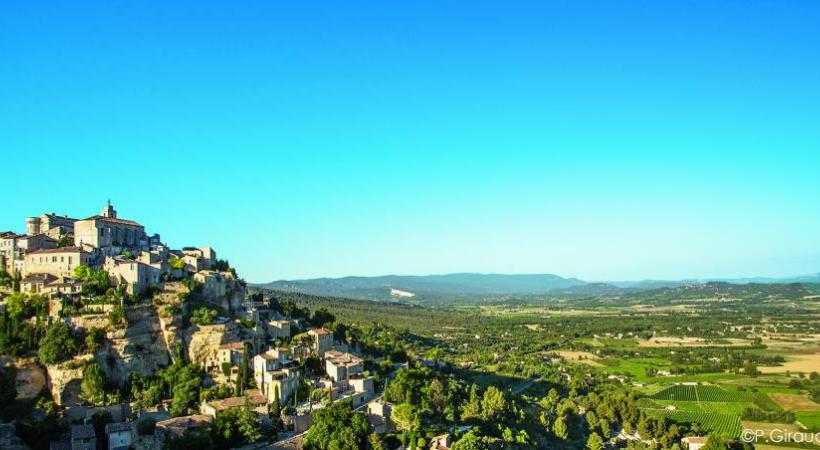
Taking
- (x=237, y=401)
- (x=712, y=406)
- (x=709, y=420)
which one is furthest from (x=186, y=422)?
(x=712, y=406)

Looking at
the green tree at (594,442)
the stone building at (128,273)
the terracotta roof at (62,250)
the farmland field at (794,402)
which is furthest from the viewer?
the farmland field at (794,402)

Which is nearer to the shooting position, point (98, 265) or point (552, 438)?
point (98, 265)

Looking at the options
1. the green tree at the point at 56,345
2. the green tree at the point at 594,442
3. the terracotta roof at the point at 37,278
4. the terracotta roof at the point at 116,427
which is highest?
the terracotta roof at the point at 37,278

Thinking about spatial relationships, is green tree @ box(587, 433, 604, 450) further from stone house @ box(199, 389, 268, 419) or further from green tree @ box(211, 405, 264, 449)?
green tree @ box(211, 405, 264, 449)

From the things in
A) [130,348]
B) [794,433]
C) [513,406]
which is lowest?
[794,433]

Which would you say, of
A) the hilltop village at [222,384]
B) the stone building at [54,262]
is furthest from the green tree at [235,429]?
the stone building at [54,262]

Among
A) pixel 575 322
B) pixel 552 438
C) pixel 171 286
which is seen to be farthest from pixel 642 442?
pixel 575 322

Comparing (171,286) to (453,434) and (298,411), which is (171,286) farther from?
(453,434)

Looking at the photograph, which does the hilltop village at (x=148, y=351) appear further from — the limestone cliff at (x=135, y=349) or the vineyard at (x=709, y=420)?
the vineyard at (x=709, y=420)
